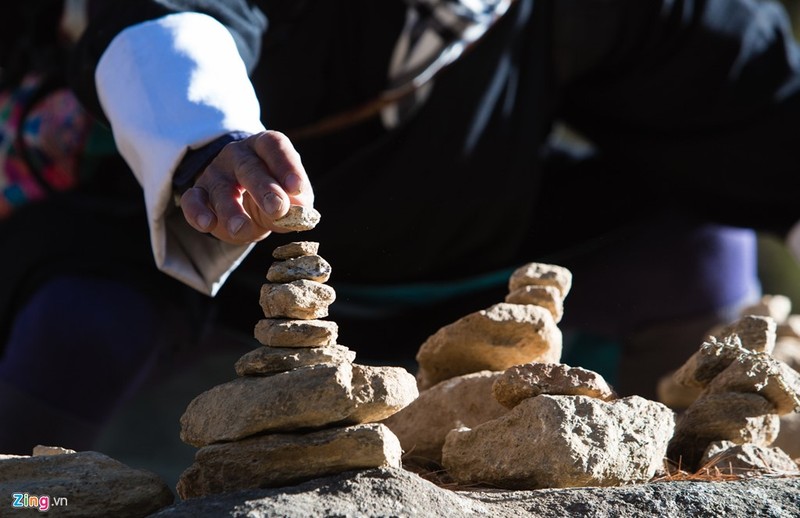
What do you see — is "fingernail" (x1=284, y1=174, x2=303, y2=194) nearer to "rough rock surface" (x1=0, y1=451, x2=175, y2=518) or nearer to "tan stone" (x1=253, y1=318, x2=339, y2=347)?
"tan stone" (x1=253, y1=318, x2=339, y2=347)

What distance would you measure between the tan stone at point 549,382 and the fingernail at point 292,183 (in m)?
0.35

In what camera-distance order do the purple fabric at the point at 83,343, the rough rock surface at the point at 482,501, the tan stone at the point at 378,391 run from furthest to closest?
the purple fabric at the point at 83,343
the tan stone at the point at 378,391
the rough rock surface at the point at 482,501

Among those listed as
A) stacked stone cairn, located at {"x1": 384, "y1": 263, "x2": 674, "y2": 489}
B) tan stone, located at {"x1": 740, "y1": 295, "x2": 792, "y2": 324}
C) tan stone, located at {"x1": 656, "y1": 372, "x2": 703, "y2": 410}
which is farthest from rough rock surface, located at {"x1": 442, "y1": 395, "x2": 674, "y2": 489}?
tan stone, located at {"x1": 740, "y1": 295, "x2": 792, "y2": 324}

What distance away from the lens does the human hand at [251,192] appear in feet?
3.56

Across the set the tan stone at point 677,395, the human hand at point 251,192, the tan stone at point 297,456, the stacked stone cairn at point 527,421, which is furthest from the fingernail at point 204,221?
the tan stone at point 677,395

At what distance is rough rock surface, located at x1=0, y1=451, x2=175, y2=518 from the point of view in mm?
1052

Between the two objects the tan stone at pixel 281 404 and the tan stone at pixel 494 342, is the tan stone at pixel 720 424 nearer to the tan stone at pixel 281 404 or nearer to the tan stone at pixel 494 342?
the tan stone at pixel 494 342

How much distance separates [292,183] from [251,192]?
1.7 inches

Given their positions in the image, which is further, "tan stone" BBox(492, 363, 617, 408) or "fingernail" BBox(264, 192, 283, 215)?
"tan stone" BBox(492, 363, 617, 408)

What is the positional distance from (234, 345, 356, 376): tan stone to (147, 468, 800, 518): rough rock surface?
0.44 feet

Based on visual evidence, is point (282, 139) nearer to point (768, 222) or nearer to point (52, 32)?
point (52, 32)

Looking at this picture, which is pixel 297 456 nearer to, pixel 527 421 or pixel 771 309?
pixel 527 421

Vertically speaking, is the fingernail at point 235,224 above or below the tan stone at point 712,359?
above

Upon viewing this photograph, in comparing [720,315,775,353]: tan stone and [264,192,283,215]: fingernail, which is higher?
[264,192,283,215]: fingernail
